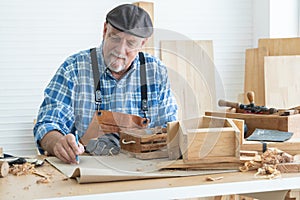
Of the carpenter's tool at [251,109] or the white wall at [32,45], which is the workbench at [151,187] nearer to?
the carpenter's tool at [251,109]

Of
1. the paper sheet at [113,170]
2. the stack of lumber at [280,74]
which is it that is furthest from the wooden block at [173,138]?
the stack of lumber at [280,74]

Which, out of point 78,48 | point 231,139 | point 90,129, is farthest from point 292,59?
point 231,139

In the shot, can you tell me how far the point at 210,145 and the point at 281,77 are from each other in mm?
2283

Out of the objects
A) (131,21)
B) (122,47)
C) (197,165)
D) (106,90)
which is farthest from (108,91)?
(197,165)

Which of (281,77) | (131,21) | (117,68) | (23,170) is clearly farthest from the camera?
(281,77)

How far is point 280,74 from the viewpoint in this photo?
421cm

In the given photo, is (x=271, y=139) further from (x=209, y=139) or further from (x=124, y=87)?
(x=124, y=87)

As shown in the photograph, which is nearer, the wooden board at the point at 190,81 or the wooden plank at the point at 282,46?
the wooden board at the point at 190,81

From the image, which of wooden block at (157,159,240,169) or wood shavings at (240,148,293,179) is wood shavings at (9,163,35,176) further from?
wood shavings at (240,148,293,179)

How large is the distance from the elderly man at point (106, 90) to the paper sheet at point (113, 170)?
30 cm

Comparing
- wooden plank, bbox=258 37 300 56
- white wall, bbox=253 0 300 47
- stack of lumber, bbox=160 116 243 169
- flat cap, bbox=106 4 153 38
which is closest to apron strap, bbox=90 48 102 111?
flat cap, bbox=106 4 153 38

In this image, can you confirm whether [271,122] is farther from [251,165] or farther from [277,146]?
[251,165]

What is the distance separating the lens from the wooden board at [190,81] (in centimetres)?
250

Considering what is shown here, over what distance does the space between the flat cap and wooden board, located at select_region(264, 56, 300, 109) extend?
1871mm
